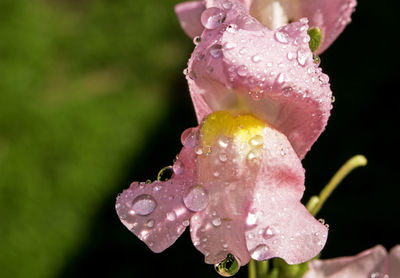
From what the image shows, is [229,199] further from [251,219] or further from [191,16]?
[191,16]

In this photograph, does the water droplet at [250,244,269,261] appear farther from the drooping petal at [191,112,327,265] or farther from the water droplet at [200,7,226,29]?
the water droplet at [200,7,226,29]

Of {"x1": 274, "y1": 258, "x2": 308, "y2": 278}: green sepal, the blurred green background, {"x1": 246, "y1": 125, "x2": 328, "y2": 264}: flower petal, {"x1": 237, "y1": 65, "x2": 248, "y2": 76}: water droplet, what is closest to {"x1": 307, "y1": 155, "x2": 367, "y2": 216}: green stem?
{"x1": 274, "y1": 258, "x2": 308, "y2": 278}: green sepal

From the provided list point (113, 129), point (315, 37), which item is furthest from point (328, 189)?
point (113, 129)

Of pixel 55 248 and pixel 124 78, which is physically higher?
pixel 124 78

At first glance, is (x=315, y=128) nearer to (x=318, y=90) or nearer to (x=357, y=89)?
(x=318, y=90)

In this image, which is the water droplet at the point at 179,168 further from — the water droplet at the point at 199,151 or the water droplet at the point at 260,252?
the water droplet at the point at 260,252

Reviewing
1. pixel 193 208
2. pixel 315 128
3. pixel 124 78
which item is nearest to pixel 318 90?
pixel 315 128
